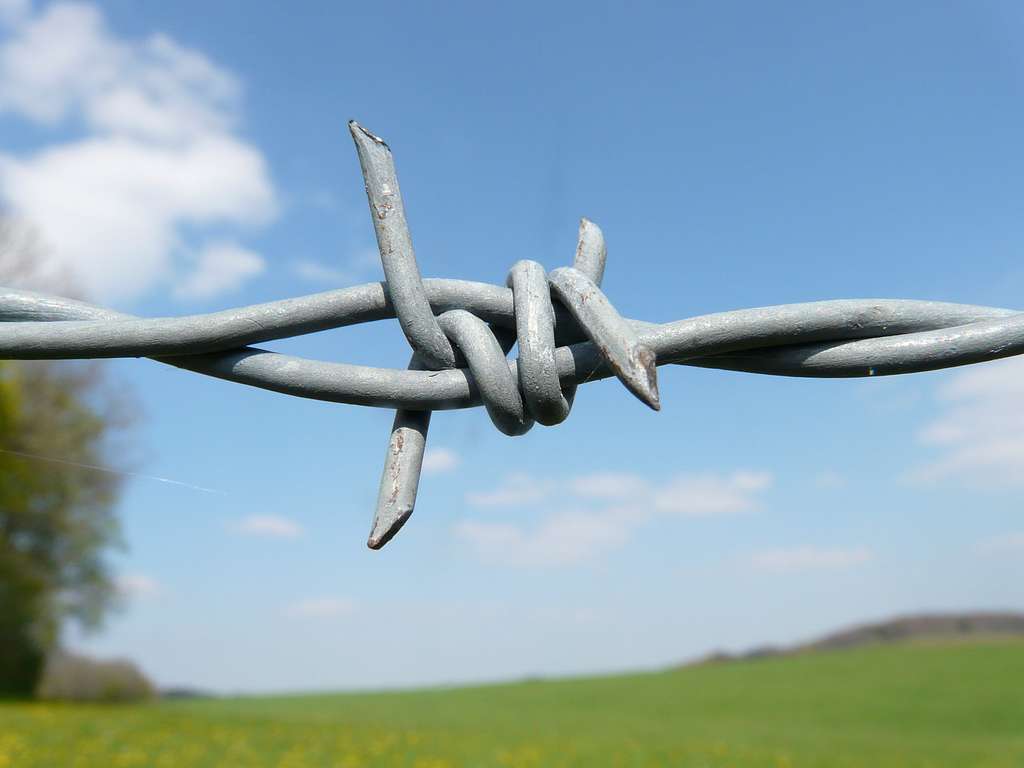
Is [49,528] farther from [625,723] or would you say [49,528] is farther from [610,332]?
[610,332]

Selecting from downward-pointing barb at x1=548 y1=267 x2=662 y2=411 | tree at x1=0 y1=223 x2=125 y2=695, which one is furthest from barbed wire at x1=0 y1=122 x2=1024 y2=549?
tree at x1=0 y1=223 x2=125 y2=695

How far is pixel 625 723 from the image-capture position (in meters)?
18.2

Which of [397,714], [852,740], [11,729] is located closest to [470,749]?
[11,729]

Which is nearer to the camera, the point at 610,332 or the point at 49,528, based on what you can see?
the point at 610,332

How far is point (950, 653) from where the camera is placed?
28.6 metres

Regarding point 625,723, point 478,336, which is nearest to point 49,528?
point 625,723

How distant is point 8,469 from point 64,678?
26.7 feet

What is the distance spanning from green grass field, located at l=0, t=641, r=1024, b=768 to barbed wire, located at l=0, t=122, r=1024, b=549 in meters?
8.32

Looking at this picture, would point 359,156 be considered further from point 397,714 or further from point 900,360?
point 397,714

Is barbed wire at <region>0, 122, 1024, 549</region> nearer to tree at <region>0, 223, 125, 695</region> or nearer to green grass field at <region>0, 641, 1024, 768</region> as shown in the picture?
green grass field at <region>0, 641, 1024, 768</region>

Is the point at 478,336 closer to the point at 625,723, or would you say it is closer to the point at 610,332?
the point at 610,332

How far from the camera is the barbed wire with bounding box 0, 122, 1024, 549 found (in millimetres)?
896

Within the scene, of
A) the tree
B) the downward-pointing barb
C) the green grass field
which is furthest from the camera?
the tree

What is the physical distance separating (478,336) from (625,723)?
753 inches
